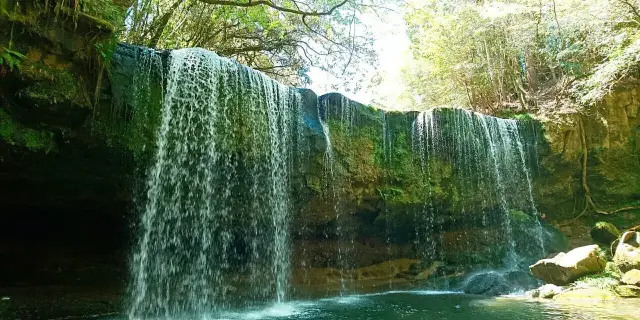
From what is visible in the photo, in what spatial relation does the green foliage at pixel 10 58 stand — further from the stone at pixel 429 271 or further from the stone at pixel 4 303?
the stone at pixel 429 271

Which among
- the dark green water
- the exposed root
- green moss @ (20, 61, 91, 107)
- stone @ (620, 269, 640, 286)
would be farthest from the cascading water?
the exposed root

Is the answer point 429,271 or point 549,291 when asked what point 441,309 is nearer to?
point 549,291

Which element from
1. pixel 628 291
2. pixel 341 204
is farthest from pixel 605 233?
pixel 341 204

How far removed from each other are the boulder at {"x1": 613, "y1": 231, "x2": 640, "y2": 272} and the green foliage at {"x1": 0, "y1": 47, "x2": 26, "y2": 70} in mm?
10648

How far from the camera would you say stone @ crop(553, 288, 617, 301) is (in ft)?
26.3

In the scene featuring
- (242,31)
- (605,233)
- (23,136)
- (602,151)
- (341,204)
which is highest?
(242,31)

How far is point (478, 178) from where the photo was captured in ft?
42.4

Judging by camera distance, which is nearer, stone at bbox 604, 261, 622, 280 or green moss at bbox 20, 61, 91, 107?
green moss at bbox 20, 61, 91, 107

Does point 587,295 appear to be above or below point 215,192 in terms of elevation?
below

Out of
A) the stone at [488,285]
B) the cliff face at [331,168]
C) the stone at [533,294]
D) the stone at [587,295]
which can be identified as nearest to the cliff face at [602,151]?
the cliff face at [331,168]

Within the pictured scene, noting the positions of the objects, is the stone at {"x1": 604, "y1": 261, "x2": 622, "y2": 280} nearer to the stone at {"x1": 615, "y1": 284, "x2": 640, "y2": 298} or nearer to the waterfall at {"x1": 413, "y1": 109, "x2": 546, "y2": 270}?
the stone at {"x1": 615, "y1": 284, "x2": 640, "y2": 298}

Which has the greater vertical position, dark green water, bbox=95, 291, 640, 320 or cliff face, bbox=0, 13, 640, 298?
cliff face, bbox=0, 13, 640, 298

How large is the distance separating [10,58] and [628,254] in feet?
35.5

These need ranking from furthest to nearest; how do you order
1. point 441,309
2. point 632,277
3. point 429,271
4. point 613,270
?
point 429,271
point 613,270
point 632,277
point 441,309
